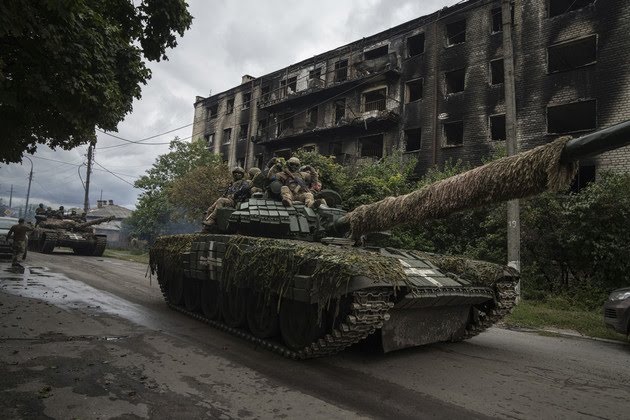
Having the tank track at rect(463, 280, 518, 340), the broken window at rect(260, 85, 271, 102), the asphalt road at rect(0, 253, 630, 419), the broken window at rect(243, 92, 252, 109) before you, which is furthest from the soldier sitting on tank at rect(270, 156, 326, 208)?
the broken window at rect(243, 92, 252, 109)

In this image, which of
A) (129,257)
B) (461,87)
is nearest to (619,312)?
(461,87)

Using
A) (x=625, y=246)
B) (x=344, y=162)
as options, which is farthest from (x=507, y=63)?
(x=344, y=162)

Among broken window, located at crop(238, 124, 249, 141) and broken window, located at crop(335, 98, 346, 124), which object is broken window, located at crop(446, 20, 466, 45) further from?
broken window, located at crop(238, 124, 249, 141)

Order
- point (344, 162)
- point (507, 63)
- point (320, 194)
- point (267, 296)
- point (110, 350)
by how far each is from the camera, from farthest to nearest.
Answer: point (344, 162)
point (507, 63)
point (320, 194)
point (267, 296)
point (110, 350)

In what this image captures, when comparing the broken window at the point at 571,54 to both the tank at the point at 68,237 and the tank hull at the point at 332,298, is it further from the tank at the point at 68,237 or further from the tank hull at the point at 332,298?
the tank at the point at 68,237

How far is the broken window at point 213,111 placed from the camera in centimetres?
3516

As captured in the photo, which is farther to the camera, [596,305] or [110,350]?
[596,305]

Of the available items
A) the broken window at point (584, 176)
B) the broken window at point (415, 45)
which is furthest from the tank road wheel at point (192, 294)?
the broken window at point (415, 45)

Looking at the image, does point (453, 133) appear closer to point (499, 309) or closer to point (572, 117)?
point (572, 117)

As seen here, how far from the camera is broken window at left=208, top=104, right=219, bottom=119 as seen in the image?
1384 inches

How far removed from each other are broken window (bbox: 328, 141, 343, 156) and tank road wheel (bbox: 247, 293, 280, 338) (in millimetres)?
18828

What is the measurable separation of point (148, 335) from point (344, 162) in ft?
60.5

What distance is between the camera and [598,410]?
3.84 metres

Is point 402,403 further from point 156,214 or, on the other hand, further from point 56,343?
point 156,214
